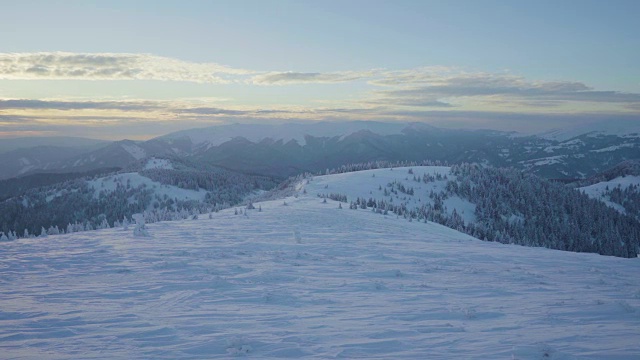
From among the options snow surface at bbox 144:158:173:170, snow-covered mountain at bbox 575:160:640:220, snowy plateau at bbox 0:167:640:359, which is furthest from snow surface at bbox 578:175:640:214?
snow surface at bbox 144:158:173:170

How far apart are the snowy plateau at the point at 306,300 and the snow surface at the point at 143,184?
215ft

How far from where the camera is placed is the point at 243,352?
17.9 feet

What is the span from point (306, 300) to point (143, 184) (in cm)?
8025

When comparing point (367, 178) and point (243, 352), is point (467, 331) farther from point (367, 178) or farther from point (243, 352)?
point (367, 178)

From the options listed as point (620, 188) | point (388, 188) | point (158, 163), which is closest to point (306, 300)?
point (388, 188)

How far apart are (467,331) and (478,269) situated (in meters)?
5.33

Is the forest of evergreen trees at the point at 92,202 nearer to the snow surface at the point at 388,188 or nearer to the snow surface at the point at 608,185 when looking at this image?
the snow surface at the point at 388,188

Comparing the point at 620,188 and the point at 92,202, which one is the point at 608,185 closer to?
the point at 620,188

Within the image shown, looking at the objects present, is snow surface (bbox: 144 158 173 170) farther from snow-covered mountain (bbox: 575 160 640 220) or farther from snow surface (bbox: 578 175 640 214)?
snow surface (bbox: 578 175 640 214)

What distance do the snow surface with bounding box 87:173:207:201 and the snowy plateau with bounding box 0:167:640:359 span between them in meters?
65.7

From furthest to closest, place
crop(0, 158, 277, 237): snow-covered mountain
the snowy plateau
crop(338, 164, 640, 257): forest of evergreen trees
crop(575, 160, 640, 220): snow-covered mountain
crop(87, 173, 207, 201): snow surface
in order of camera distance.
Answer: crop(575, 160, 640, 220): snow-covered mountain, crop(87, 173, 207, 201): snow surface, crop(0, 158, 277, 237): snow-covered mountain, crop(338, 164, 640, 257): forest of evergreen trees, the snowy plateau

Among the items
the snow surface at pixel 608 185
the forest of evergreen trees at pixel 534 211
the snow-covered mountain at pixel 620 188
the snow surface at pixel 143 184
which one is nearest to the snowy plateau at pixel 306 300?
the forest of evergreen trees at pixel 534 211

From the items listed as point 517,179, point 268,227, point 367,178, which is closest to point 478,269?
point 268,227

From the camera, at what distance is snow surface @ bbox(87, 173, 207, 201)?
259 ft
